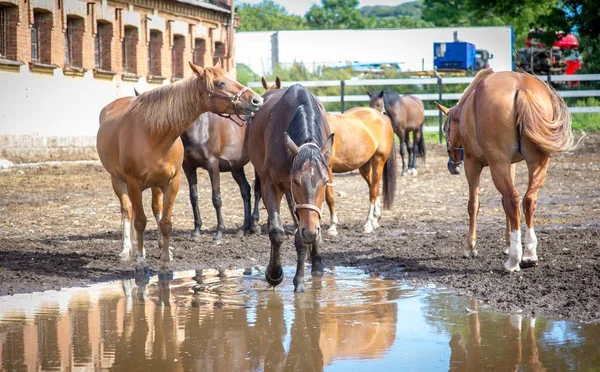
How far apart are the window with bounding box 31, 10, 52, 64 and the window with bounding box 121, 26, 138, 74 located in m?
4.84

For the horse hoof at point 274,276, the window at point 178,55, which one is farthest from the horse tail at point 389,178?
the window at point 178,55

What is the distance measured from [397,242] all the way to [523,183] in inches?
288

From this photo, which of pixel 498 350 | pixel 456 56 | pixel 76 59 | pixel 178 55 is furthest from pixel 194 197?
pixel 456 56

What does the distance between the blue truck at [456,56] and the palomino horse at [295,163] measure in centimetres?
3767

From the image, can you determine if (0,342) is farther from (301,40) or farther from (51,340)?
(301,40)

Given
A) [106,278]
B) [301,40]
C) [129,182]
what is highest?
[301,40]

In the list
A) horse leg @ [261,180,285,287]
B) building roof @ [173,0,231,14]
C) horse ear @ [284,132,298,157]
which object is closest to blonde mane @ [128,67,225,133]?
horse leg @ [261,180,285,287]

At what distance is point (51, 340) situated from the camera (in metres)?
5.58

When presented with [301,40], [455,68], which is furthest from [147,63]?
[301,40]

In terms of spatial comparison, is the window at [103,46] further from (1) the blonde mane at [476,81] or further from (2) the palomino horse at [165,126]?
(1) the blonde mane at [476,81]

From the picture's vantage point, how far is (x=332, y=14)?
396ft

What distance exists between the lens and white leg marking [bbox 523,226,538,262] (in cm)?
759

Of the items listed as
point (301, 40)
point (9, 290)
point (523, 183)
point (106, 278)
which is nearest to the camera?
point (9, 290)

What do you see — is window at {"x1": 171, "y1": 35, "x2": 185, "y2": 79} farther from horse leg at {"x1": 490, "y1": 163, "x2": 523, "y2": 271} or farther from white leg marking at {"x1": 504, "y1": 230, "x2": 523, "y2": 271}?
white leg marking at {"x1": 504, "y1": 230, "x2": 523, "y2": 271}
